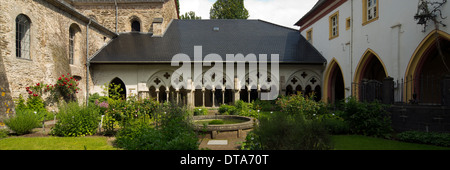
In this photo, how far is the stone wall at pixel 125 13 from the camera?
21.8 metres

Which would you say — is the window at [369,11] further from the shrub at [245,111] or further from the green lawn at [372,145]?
the green lawn at [372,145]

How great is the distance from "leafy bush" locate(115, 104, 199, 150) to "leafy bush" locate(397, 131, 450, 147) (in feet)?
19.1

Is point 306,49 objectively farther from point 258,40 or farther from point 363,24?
point 363,24

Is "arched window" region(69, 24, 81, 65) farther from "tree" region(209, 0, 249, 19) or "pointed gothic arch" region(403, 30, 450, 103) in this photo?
"tree" region(209, 0, 249, 19)

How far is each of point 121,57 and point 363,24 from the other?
13571 millimetres

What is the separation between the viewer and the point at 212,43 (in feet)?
61.0

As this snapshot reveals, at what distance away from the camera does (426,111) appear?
7.99 metres

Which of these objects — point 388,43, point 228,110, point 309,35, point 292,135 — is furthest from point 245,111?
point 309,35

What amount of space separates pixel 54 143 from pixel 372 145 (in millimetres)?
8236

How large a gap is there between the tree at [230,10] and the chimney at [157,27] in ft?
63.0

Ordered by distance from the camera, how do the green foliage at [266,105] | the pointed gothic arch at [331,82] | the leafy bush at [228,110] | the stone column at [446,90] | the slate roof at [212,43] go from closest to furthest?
the stone column at [446,90] → the leafy bush at [228,110] → the green foliage at [266,105] → the pointed gothic arch at [331,82] → the slate roof at [212,43]

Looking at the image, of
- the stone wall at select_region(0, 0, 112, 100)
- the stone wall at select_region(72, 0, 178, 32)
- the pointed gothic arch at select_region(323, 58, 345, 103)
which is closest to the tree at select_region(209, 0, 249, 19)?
the stone wall at select_region(72, 0, 178, 32)

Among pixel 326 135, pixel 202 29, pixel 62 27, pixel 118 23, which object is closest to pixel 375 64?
pixel 202 29

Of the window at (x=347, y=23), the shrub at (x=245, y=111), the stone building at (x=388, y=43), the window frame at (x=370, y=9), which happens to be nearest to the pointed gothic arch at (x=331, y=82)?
the stone building at (x=388, y=43)
